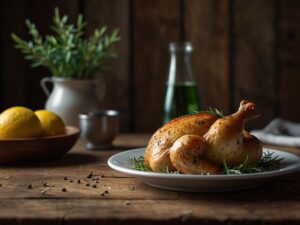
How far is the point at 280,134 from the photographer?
1.30 m

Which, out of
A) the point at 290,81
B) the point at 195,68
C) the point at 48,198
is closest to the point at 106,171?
the point at 48,198

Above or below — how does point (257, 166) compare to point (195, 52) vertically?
below

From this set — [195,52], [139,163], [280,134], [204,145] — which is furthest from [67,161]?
[195,52]

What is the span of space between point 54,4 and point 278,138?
2.65 feet

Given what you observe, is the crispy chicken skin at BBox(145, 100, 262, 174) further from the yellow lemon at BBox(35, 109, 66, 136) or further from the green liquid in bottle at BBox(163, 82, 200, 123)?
the green liquid in bottle at BBox(163, 82, 200, 123)

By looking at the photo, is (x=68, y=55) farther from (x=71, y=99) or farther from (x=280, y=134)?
(x=280, y=134)

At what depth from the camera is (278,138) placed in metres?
1.22

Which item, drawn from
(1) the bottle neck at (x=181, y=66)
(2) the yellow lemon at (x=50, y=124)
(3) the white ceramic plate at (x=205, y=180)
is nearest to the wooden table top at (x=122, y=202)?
(3) the white ceramic plate at (x=205, y=180)

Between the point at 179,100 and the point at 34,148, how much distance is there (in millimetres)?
480

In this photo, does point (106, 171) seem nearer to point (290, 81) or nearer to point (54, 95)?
point (54, 95)

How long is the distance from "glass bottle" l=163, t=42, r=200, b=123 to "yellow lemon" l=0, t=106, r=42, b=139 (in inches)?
17.6

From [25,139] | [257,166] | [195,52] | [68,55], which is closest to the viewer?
[257,166]

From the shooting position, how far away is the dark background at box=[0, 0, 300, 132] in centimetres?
155
